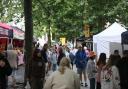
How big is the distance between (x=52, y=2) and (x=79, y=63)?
11472 mm

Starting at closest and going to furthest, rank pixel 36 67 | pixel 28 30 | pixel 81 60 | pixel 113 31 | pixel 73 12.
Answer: pixel 36 67 → pixel 28 30 → pixel 81 60 → pixel 113 31 → pixel 73 12

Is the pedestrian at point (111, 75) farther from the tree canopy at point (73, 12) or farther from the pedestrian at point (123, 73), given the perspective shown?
the tree canopy at point (73, 12)

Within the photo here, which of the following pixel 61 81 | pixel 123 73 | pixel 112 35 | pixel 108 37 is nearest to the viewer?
pixel 61 81

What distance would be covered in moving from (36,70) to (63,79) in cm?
561

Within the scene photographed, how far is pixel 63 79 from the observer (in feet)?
33.2

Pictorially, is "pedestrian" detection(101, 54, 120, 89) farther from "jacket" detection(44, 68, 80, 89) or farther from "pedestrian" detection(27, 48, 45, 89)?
"jacket" detection(44, 68, 80, 89)

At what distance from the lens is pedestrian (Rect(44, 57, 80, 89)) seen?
33.0 feet

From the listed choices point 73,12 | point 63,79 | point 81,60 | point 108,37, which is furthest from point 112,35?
point 73,12

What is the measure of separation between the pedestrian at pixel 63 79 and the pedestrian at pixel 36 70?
209 inches

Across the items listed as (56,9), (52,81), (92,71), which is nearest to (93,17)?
(56,9)

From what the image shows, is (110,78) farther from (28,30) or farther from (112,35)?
(112,35)

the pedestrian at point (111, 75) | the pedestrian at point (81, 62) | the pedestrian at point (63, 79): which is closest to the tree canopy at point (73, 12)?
the pedestrian at point (81, 62)

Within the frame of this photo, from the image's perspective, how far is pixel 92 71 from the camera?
17.8 metres

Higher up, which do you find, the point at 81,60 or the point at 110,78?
the point at 81,60
